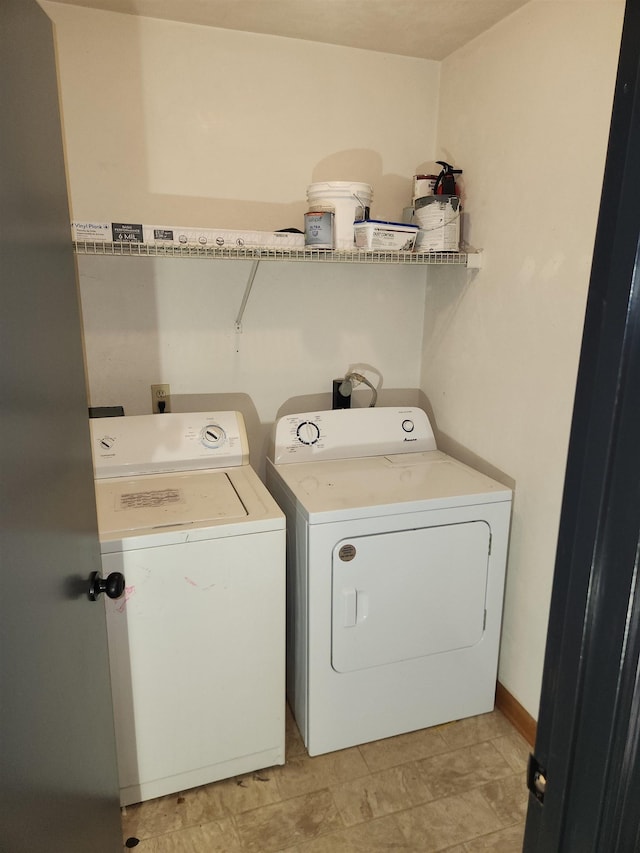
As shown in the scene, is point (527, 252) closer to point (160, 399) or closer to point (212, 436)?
point (212, 436)

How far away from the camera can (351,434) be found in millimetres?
2199

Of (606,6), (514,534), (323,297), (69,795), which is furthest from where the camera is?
(323,297)

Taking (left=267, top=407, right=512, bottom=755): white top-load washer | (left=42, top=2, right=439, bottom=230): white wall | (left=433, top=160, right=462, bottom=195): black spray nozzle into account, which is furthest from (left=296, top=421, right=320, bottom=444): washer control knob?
(left=433, top=160, right=462, bottom=195): black spray nozzle

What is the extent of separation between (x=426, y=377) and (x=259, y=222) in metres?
0.94

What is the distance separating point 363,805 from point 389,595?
0.61 m

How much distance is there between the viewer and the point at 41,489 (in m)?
0.87

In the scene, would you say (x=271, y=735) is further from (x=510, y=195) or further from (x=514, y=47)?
(x=514, y=47)

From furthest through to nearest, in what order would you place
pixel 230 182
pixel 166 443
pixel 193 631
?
pixel 230 182 → pixel 166 443 → pixel 193 631

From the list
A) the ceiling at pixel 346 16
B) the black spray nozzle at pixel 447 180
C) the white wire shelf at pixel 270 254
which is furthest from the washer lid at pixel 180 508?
the ceiling at pixel 346 16

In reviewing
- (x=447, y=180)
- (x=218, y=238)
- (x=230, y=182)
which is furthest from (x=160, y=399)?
(x=447, y=180)

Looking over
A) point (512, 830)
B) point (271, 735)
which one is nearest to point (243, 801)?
point (271, 735)

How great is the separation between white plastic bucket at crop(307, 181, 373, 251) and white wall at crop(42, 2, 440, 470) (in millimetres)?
322

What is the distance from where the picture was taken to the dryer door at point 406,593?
1.73 meters

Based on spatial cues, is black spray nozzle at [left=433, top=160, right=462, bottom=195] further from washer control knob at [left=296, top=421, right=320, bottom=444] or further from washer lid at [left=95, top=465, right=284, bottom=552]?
washer lid at [left=95, top=465, right=284, bottom=552]
